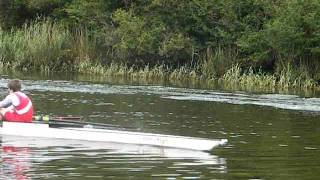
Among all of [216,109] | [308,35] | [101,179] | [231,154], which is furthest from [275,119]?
[308,35]

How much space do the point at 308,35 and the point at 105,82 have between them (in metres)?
10.9

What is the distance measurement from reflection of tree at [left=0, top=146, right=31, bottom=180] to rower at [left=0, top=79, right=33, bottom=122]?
1.98 metres

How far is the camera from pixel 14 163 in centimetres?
1645

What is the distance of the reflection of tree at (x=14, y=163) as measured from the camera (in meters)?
15.0

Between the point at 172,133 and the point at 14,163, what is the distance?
6.60m

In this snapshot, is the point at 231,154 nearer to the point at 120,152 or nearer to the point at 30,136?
the point at 120,152

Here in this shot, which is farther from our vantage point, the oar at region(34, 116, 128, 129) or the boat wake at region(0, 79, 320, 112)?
the boat wake at region(0, 79, 320, 112)

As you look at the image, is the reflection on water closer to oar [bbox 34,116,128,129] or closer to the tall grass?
oar [bbox 34,116,128,129]

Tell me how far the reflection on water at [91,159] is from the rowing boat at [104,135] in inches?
7.0

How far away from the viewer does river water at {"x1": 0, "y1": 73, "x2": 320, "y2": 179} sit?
15883mm

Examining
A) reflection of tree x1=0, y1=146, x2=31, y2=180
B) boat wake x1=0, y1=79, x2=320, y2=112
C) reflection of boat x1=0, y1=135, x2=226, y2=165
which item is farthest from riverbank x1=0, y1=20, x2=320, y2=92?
reflection of tree x1=0, y1=146, x2=31, y2=180

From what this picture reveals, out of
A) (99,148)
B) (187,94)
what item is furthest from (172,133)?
(187,94)

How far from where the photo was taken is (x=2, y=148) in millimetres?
18797

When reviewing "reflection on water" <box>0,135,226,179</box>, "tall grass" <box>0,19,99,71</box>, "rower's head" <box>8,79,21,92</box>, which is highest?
"tall grass" <box>0,19,99,71</box>
